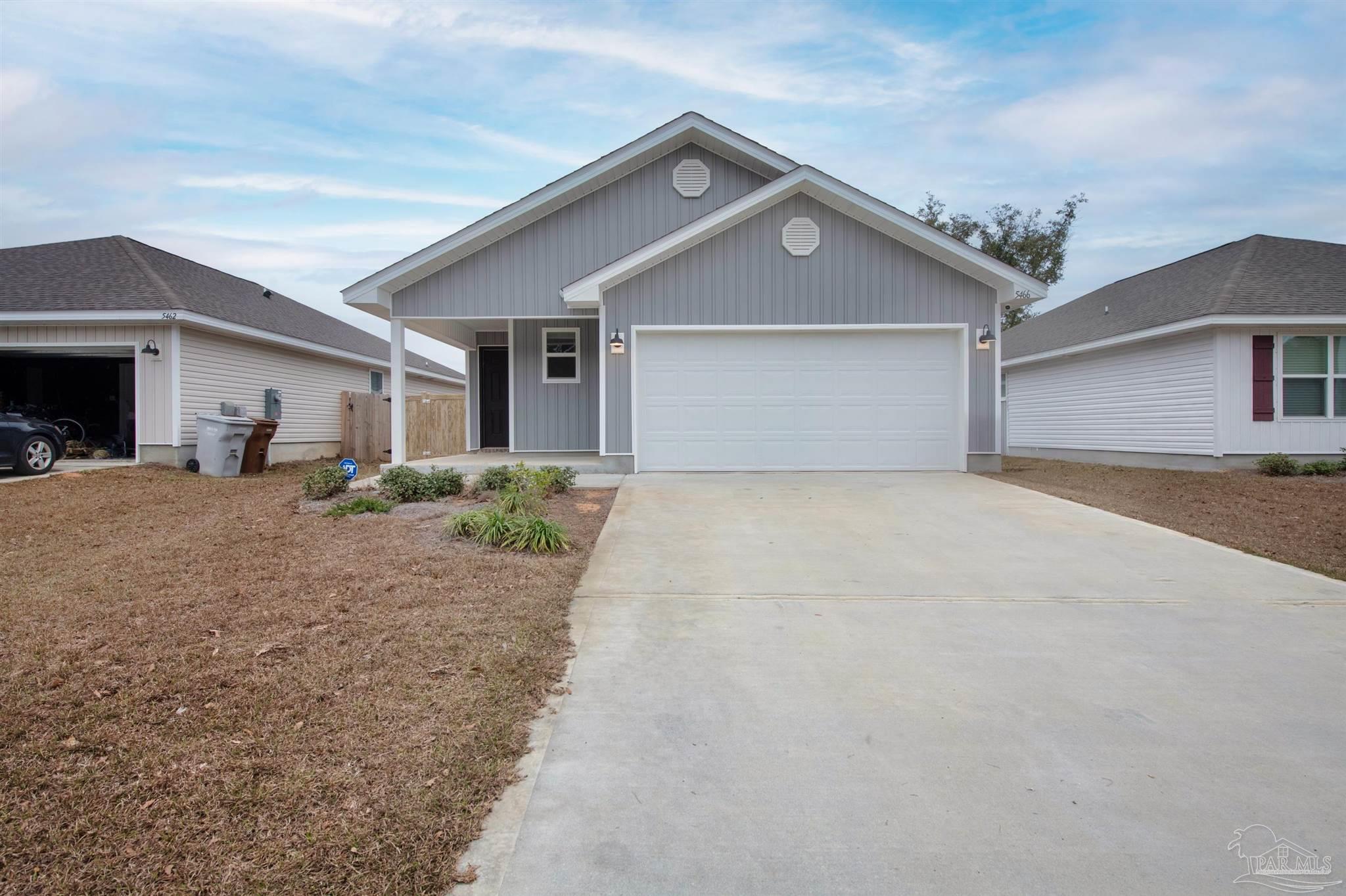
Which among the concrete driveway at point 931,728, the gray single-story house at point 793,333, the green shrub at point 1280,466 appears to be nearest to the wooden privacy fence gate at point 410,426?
the gray single-story house at point 793,333

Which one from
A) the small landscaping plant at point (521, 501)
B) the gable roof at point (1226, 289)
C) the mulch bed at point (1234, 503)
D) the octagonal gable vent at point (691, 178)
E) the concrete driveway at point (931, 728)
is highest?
the octagonal gable vent at point (691, 178)

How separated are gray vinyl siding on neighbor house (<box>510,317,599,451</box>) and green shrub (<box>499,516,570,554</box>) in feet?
24.6

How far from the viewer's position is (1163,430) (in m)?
14.5

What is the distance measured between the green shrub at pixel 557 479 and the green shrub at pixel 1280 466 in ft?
39.9

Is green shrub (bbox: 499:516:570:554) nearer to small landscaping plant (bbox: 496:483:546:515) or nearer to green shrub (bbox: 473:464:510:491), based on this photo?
small landscaping plant (bbox: 496:483:546:515)

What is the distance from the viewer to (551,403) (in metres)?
13.8

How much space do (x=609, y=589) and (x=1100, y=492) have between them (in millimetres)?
8755

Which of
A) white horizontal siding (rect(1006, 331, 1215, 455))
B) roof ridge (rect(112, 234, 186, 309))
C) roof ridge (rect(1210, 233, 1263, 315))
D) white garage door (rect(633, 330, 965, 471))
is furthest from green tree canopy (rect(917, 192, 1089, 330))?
roof ridge (rect(112, 234, 186, 309))

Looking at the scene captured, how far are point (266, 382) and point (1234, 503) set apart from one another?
18267 mm

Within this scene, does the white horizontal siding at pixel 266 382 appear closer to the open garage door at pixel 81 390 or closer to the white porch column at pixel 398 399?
the open garage door at pixel 81 390

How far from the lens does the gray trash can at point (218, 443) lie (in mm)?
12453

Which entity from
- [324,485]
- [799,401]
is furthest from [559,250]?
[324,485]

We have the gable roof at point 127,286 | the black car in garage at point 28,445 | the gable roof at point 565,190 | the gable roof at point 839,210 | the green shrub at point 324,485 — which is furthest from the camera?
the gable roof at point 127,286

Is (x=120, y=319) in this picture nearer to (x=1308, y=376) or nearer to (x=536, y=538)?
(x=536, y=538)
